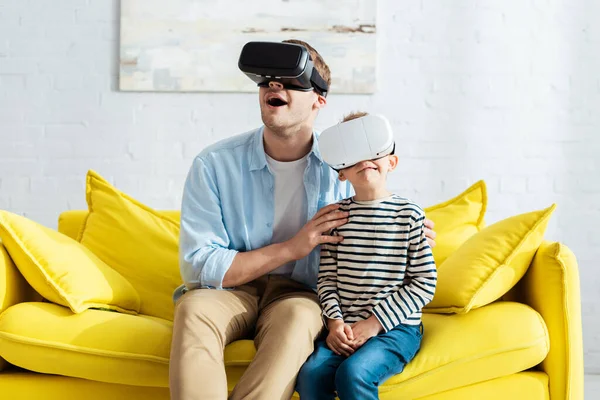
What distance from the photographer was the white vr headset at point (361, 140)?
1.95 metres

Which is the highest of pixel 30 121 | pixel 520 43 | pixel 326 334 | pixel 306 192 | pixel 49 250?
pixel 520 43

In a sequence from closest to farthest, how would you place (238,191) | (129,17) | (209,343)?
(209,343)
(238,191)
(129,17)

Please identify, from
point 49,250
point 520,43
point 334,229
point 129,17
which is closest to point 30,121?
point 129,17

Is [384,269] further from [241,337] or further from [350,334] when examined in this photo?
[241,337]

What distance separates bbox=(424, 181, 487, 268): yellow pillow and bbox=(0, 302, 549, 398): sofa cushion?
482mm

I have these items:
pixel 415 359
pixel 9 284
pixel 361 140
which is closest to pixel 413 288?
pixel 415 359

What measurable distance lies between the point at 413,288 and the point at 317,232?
322 millimetres

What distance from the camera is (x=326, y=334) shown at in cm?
201

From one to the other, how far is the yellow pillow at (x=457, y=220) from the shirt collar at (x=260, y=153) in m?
0.58

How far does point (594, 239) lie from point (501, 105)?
771 mm

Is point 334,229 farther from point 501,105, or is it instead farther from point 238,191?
point 501,105

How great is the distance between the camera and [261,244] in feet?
7.19

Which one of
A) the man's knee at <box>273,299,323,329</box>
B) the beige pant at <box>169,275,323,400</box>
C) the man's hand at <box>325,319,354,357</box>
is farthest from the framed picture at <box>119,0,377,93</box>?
the man's hand at <box>325,319,354,357</box>

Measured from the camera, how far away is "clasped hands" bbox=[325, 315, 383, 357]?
6.15 feet
